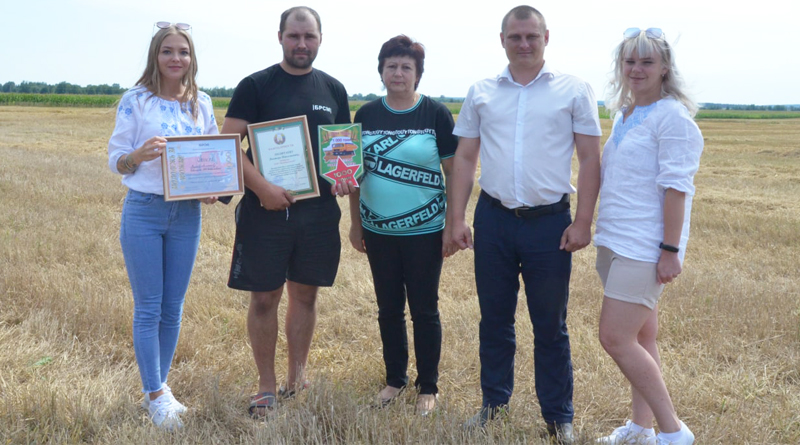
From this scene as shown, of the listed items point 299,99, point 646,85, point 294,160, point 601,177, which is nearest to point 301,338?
point 294,160

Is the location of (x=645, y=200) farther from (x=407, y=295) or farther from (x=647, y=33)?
(x=407, y=295)

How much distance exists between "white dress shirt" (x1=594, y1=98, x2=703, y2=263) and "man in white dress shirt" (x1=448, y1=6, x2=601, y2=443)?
0.15 metres

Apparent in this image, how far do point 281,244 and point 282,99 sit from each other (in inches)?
34.5

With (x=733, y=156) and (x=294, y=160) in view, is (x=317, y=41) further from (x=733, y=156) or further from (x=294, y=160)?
(x=733, y=156)

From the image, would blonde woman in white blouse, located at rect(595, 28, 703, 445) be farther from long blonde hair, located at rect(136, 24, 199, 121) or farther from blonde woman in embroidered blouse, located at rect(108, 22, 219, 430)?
long blonde hair, located at rect(136, 24, 199, 121)

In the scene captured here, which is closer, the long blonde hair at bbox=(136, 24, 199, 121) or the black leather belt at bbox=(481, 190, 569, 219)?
the black leather belt at bbox=(481, 190, 569, 219)

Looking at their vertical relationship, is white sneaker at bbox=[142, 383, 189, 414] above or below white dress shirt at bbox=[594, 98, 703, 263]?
below

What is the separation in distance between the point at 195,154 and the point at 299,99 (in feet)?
2.28

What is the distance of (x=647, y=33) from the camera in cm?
306

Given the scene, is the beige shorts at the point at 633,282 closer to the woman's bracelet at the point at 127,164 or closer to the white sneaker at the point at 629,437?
the white sneaker at the point at 629,437

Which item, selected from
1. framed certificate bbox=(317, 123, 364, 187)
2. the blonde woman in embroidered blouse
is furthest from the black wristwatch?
the blonde woman in embroidered blouse

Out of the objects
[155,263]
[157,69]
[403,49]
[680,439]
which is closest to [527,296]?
[680,439]

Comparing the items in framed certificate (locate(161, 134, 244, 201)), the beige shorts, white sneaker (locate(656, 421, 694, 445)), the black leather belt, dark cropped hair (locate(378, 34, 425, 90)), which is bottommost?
white sneaker (locate(656, 421, 694, 445))

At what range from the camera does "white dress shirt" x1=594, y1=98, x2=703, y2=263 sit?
115 inches
